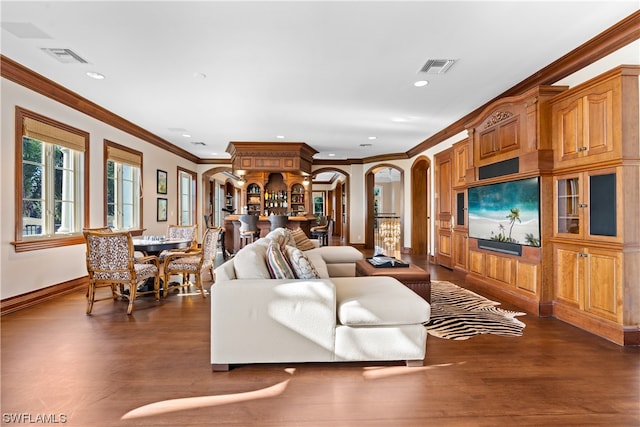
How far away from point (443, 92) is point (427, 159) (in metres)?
3.42

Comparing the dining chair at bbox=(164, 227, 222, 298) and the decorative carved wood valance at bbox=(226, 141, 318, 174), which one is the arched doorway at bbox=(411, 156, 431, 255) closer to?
the decorative carved wood valance at bbox=(226, 141, 318, 174)

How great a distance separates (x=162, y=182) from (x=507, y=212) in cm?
709

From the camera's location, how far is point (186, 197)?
9586 millimetres

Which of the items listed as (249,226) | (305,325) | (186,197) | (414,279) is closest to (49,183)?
(249,226)

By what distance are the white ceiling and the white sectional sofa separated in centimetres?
222

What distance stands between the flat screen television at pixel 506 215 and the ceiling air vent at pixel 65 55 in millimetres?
5164

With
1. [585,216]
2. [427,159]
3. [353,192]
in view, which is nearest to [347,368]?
[585,216]

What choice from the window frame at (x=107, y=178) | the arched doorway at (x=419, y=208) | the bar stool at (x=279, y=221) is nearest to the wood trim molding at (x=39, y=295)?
the window frame at (x=107, y=178)

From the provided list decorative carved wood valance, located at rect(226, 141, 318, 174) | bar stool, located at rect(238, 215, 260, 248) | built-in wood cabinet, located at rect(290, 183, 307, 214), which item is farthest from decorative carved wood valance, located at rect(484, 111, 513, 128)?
built-in wood cabinet, located at rect(290, 183, 307, 214)

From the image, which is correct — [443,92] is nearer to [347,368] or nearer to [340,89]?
[340,89]

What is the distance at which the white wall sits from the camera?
12.2 ft

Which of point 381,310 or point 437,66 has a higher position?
point 437,66

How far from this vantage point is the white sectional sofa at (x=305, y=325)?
239 cm

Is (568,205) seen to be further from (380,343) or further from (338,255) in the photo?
(338,255)
